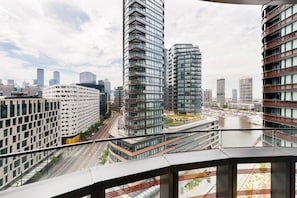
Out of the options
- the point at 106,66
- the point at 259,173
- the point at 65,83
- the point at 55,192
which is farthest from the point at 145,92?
the point at 55,192

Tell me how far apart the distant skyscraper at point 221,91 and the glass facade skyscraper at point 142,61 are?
19.2 ft

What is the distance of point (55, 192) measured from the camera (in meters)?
1.43

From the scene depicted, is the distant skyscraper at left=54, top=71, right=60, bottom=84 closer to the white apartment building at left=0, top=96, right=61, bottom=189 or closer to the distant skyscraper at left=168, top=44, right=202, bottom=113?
the white apartment building at left=0, top=96, right=61, bottom=189

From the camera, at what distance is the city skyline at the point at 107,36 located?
6.29m

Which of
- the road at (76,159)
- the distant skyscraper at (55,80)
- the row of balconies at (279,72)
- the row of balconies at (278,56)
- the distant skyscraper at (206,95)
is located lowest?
the road at (76,159)

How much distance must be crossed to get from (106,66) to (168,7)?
3876mm

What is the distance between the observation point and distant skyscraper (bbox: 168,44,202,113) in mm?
6449

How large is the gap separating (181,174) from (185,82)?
483 cm

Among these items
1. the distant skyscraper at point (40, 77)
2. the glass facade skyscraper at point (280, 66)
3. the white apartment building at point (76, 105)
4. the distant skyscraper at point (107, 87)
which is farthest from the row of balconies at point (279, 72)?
the distant skyscraper at point (40, 77)

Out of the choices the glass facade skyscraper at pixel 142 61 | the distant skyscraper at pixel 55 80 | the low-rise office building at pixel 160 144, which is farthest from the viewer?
the glass facade skyscraper at pixel 142 61

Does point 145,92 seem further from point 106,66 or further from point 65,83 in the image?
Answer: point 65,83

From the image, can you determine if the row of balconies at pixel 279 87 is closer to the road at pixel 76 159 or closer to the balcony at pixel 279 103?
the balcony at pixel 279 103

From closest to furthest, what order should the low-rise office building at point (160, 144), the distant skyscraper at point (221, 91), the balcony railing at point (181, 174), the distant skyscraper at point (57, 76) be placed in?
the balcony railing at point (181, 174) < the low-rise office building at point (160, 144) < the distant skyscraper at point (221, 91) < the distant skyscraper at point (57, 76)

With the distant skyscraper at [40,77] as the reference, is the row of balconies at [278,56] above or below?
above
